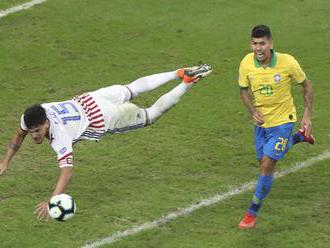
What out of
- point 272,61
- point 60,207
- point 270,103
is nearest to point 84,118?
point 60,207

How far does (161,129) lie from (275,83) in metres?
3.93

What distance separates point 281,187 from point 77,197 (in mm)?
2788

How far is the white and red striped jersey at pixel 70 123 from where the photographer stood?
402 inches

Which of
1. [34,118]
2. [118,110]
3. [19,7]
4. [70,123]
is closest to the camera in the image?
[34,118]

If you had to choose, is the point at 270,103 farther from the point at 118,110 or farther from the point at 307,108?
the point at 118,110

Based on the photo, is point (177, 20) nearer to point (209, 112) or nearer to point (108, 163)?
point (209, 112)

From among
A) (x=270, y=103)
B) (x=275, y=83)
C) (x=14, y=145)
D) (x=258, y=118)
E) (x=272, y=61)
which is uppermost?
(x=272, y=61)

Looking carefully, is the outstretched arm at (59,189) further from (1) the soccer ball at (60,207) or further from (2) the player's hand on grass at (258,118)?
(2) the player's hand on grass at (258,118)

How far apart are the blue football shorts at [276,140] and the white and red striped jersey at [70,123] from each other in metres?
2.13

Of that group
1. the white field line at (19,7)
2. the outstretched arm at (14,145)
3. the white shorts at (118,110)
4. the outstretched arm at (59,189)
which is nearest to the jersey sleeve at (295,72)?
the white shorts at (118,110)

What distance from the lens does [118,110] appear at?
11789 millimetres

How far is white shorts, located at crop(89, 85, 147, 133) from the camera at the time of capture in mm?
11609

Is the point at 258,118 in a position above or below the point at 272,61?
below

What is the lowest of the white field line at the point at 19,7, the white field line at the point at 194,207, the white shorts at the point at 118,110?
the white field line at the point at 194,207
